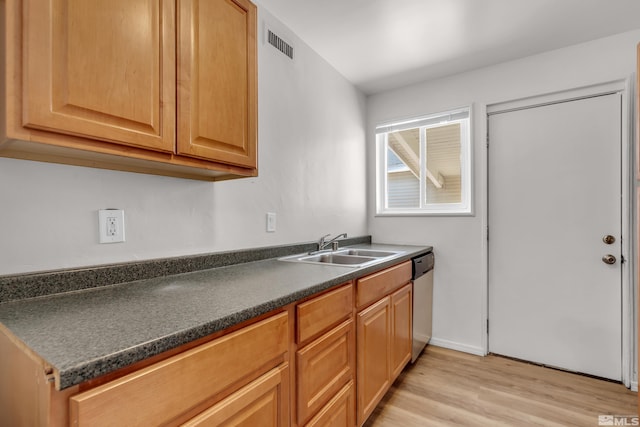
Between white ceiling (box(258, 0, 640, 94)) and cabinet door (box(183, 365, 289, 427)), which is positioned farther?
white ceiling (box(258, 0, 640, 94))

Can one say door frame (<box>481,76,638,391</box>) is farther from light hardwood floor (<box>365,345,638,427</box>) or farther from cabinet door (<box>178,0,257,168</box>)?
cabinet door (<box>178,0,257,168</box>)

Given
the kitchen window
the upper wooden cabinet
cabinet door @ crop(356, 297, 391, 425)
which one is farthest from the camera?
the kitchen window

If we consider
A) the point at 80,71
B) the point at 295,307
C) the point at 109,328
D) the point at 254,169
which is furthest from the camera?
the point at 254,169

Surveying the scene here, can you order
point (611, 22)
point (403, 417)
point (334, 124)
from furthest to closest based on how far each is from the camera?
point (334, 124) → point (611, 22) → point (403, 417)

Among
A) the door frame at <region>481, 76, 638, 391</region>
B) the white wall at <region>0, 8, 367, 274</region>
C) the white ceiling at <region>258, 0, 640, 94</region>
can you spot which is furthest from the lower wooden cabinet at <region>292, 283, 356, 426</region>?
the door frame at <region>481, 76, 638, 391</region>

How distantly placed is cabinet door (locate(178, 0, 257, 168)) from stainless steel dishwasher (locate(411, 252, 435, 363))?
5.21ft

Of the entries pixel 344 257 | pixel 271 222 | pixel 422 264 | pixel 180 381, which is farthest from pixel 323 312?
pixel 422 264

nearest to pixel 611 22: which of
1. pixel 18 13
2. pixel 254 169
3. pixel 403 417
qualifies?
pixel 254 169

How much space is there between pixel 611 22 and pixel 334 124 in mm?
1929

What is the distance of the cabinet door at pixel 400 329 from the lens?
6.41 feet

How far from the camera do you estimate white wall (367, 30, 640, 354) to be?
2209 mm

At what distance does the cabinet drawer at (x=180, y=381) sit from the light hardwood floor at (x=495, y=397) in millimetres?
1197

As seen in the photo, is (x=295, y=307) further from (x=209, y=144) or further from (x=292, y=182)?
(x=292, y=182)

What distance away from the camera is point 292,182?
7.08 feet
